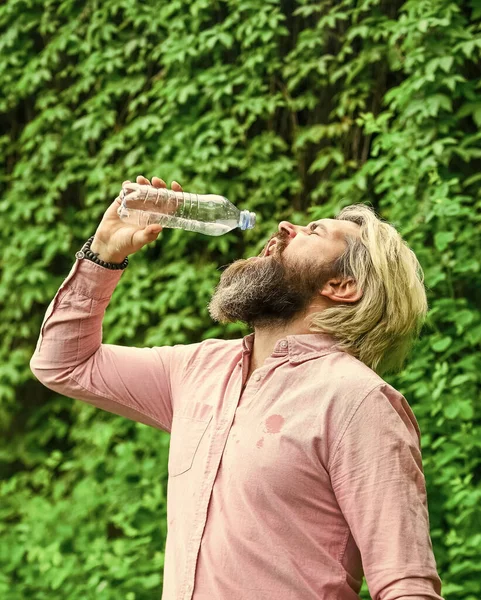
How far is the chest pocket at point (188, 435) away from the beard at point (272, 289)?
239mm

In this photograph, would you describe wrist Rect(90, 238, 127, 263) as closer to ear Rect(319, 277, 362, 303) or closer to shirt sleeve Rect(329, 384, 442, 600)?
ear Rect(319, 277, 362, 303)

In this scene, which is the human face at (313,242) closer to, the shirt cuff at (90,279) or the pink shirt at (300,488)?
the pink shirt at (300,488)

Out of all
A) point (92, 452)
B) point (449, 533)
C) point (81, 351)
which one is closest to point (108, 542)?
point (92, 452)

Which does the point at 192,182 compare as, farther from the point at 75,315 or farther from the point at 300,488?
the point at 300,488

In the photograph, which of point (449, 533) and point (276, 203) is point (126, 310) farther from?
point (449, 533)

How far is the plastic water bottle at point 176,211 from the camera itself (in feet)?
7.13

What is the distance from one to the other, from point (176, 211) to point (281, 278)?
77 cm

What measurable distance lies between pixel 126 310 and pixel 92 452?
2.38ft

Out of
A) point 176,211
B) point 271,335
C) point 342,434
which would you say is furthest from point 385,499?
point 176,211

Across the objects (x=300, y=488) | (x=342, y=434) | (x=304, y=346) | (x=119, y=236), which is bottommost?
(x=300, y=488)

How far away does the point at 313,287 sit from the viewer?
2012 mm

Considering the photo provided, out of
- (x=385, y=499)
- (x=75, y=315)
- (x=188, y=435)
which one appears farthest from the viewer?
(x=75, y=315)

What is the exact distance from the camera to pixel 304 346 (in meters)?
1.89

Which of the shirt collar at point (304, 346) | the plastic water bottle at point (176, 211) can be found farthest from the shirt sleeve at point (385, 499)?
the plastic water bottle at point (176, 211)
